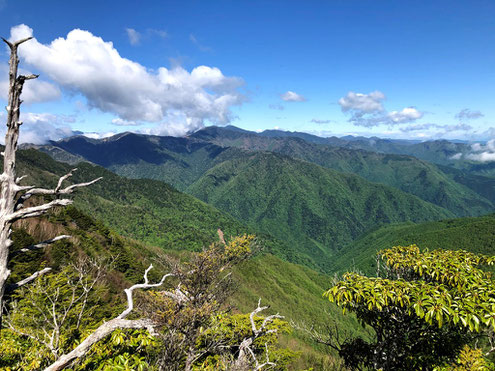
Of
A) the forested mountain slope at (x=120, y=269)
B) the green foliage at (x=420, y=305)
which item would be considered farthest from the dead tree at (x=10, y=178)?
the green foliage at (x=420, y=305)

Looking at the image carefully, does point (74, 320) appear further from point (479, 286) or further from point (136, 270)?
point (136, 270)

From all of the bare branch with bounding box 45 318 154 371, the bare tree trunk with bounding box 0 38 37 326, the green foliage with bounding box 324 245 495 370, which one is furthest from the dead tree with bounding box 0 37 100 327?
the green foliage with bounding box 324 245 495 370

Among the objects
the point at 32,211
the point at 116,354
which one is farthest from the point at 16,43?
the point at 116,354

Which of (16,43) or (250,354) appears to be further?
(250,354)

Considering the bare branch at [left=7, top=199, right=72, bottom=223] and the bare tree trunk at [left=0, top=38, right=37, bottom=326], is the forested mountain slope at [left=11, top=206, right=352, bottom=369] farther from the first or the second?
the bare tree trunk at [left=0, top=38, right=37, bottom=326]

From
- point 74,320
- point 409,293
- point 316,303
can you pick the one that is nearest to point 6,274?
point 409,293

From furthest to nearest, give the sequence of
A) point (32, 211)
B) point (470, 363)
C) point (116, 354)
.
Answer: point (116, 354)
point (470, 363)
point (32, 211)

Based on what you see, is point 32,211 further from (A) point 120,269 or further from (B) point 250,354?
(A) point 120,269

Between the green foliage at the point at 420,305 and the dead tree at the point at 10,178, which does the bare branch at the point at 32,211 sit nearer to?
the dead tree at the point at 10,178

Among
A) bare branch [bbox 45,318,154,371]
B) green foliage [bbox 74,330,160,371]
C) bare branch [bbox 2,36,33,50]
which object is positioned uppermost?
bare branch [bbox 2,36,33,50]
